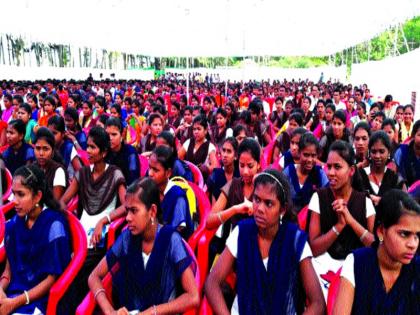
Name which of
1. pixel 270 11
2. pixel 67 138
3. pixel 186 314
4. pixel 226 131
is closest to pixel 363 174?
pixel 186 314

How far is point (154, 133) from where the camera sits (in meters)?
7.19

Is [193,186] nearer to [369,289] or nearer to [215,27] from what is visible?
[369,289]

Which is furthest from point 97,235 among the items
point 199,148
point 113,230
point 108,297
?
point 199,148

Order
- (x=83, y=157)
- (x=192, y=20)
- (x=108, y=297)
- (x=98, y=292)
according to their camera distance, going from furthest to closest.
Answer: (x=192, y=20) < (x=83, y=157) < (x=108, y=297) < (x=98, y=292)

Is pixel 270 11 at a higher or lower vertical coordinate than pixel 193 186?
higher

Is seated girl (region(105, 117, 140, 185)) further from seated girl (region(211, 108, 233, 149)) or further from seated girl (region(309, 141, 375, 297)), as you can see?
seated girl (region(211, 108, 233, 149))

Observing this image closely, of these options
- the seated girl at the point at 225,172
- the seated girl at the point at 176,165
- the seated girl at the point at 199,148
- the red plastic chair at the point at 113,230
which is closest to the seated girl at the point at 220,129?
the seated girl at the point at 199,148

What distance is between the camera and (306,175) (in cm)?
436

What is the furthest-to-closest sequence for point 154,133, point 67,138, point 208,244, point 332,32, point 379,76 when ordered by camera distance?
1. point 332,32
2. point 379,76
3. point 154,133
4. point 67,138
5. point 208,244

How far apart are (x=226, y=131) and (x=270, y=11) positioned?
1708 centimetres

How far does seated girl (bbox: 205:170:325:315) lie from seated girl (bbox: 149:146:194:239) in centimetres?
104

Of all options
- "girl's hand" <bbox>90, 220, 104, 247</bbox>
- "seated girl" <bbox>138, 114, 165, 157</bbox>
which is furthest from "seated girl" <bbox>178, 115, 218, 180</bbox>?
"girl's hand" <bbox>90, 220, 104, 247</bbox>

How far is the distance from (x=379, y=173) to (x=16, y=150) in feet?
11.7

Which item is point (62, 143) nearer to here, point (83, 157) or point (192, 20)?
point (83, 157)
